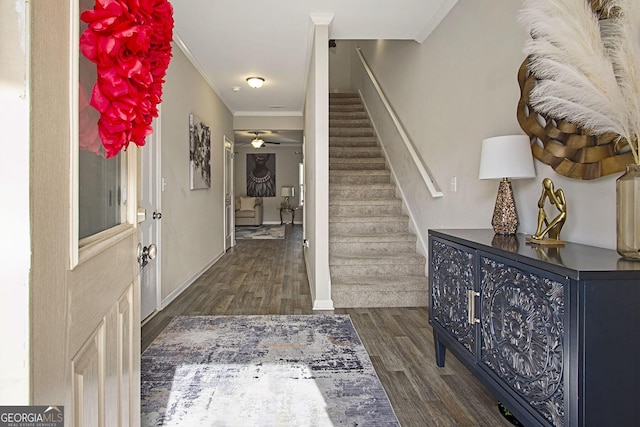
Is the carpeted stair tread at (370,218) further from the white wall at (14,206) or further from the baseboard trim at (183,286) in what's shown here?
the white wall at (14,206)

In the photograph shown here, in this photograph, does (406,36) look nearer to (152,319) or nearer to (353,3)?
(353,3)

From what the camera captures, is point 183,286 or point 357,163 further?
point 357,163

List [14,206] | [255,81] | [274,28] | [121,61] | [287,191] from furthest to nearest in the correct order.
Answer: [287,191] < [255,81] < [274,28] < [121,61] < [14,206]

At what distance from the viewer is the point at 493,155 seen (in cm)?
204

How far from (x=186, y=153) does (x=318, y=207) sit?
1.74 m

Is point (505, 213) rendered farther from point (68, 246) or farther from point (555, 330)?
point (68, 246)

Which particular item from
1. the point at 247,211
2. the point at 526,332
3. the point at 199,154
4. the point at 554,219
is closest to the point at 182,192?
the point at 199,154

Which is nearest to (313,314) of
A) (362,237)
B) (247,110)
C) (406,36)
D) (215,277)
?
(362,237)

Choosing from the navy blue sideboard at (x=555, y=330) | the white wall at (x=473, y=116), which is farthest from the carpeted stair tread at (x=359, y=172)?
the navy blue sideboard at (x=555, y=330)

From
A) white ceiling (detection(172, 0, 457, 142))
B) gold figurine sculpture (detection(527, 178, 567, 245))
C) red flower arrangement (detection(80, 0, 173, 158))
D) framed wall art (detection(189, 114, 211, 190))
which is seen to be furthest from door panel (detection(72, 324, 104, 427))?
framed wall art (detection(189, 114, 211, 190))

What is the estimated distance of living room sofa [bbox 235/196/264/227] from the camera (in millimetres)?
11633

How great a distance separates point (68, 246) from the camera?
59 cm

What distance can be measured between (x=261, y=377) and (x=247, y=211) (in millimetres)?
9673

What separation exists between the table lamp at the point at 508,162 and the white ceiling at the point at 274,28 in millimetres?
1746
